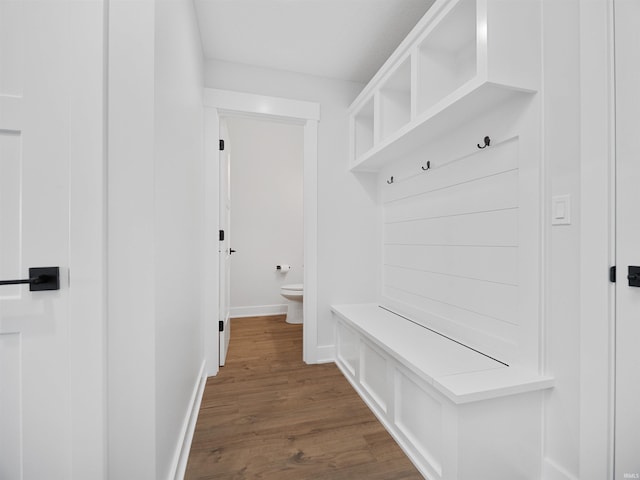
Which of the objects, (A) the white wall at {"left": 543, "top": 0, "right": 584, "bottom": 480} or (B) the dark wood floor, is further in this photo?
(B) the dark wood floor

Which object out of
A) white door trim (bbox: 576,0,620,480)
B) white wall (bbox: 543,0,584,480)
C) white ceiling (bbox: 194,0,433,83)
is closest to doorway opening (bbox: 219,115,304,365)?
white ceiling (bbox: 194,0,433,83)

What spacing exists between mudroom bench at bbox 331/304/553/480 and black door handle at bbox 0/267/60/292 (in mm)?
1362

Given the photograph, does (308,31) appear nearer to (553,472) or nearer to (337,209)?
(337,209)

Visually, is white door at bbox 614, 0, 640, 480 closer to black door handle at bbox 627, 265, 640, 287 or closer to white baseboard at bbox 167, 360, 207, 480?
black door handle at bbox 627, 265, 640, 287

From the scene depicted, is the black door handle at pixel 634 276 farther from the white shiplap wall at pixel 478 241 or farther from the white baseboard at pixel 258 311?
the white baseboard at pixel 258 311

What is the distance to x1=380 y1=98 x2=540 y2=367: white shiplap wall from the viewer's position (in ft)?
4.04

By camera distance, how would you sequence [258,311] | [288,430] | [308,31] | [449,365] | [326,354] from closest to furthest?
[449,365], [288,430], [308,31], [326,354], [258,311]

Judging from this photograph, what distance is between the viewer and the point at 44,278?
0.86m

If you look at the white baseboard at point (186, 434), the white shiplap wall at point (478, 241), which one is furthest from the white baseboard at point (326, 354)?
the white baseboard at point (186, 434)

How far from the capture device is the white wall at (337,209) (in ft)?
8.07

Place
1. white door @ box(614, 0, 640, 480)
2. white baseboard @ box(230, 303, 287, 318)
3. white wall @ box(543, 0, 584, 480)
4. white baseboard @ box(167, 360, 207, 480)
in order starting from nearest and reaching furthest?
white door @ box(614, 0, 640, 480) < white wall @ box(543, 0, 584, 480) < white baseboard @ box(167, 360, 207, 480) < white baseboard @ box(230, 303, 287, 318)

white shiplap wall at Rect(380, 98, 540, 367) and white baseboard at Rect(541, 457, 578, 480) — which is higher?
white shiplap wall at Rect(380, 98, 540, 367)

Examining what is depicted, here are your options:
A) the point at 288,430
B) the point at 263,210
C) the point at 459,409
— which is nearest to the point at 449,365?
the point at 459,409

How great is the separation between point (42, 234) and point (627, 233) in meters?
1.86
